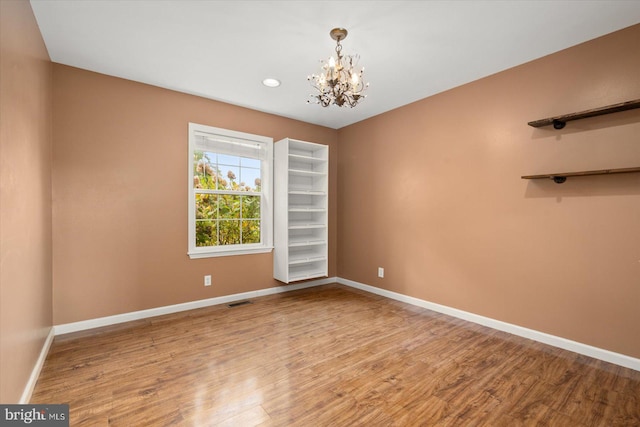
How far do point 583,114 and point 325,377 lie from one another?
9.64ft

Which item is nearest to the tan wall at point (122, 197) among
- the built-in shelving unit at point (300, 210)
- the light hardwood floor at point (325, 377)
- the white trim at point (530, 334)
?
→ the light hardwood floor at point (325, 377)

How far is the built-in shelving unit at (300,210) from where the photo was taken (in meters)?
4.20

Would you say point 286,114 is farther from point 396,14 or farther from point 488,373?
point 488,373

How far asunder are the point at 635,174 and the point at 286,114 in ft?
12.4

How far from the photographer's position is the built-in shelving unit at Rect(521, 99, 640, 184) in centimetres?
220

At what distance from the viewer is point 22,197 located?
6.04ft

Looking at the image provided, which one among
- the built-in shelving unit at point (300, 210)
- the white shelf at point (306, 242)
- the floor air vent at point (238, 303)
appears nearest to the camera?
the floor air vent at point (238, 303)

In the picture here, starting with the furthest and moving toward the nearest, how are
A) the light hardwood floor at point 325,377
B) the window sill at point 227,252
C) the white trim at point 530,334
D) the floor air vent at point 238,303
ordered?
the floor air vent at point 238,303, the window sill at point 227,252, the white trim at point 530,334, the light hardwood floor at point 325,377

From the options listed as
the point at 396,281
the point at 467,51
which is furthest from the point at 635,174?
the point at 396,281

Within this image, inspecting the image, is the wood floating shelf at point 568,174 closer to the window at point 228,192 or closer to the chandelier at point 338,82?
the chandelier at point 338,82

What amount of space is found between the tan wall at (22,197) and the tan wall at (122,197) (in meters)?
0.31

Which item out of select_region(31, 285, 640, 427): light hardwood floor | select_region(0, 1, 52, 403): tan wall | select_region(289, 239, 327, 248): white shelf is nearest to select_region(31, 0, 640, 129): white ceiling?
select_region(0, 1, 52, 403): tan wall

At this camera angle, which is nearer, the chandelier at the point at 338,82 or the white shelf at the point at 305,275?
the chandelier at the point at 338,82

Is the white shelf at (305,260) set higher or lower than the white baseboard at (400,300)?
higher
